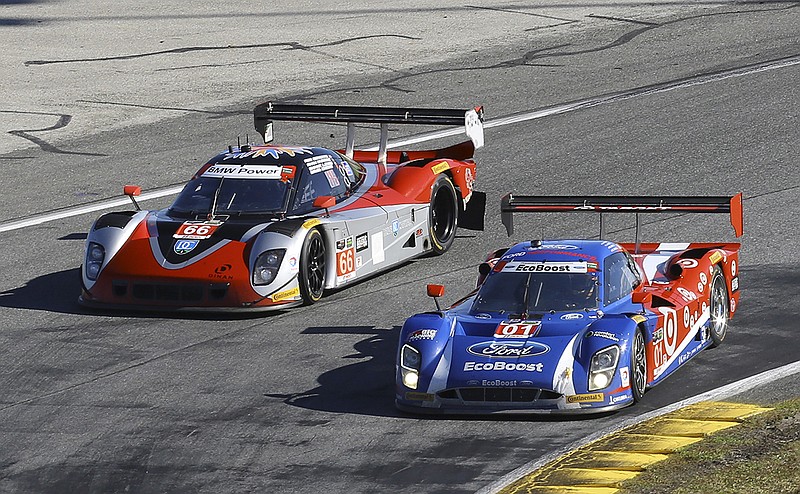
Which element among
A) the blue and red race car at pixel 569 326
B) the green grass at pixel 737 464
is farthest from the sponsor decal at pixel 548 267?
the green grass at pixel 737 464

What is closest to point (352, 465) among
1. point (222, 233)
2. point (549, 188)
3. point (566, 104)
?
point (222, 233)

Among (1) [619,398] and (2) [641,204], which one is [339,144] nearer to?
(2) [641,204]

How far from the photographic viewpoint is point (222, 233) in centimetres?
1433

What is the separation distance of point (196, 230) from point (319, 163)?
1.74 m

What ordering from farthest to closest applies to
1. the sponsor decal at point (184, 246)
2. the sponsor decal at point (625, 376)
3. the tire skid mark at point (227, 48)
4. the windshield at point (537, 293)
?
the tire skid mark at point (227, 48) → the sponsor decal at point (184, 246) → the windshield at point (537, 293) → the sponsor decal at point (625, 376)

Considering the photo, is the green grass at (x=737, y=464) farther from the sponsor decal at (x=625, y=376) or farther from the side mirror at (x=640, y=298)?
the side mirror at (x=640, y=298)

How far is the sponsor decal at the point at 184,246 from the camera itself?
14.2 m

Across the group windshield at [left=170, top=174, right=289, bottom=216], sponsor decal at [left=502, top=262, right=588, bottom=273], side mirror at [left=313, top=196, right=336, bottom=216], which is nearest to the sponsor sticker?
windshield at [left=170, top=174, right=289, bottom=216]

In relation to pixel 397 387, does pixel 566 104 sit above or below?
above

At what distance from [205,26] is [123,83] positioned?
202 inches

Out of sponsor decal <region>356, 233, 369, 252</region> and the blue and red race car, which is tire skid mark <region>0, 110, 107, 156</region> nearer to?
sponsor decal <region>356, 233, 369, 252</region>

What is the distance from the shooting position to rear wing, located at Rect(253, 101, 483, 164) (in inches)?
645

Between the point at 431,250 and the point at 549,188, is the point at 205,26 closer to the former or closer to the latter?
the point at 549,188

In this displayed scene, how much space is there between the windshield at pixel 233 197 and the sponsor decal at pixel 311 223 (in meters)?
0.50
